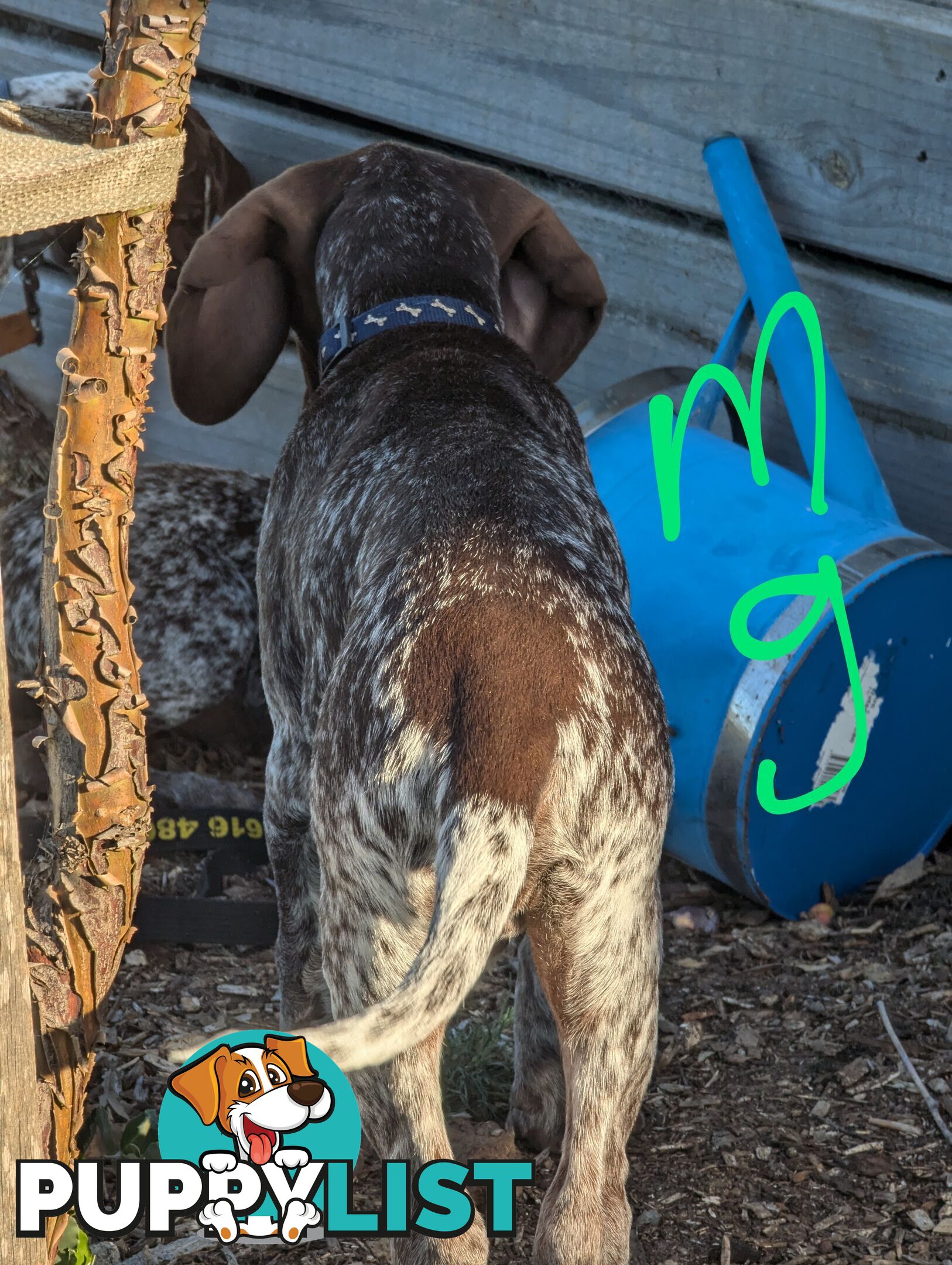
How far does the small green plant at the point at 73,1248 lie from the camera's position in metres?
1.92

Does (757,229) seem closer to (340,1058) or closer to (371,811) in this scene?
(371,811)

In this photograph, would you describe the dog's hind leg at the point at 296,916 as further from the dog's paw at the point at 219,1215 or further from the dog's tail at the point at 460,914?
the dog's tail at the point at 460,914

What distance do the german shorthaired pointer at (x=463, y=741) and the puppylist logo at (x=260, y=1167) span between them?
0.15 feet

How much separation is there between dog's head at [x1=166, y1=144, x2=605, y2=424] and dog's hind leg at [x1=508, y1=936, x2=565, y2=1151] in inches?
49.1

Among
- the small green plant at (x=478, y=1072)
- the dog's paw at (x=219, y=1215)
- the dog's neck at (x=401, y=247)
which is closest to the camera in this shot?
the dog's paw at (x=219, y=1215)

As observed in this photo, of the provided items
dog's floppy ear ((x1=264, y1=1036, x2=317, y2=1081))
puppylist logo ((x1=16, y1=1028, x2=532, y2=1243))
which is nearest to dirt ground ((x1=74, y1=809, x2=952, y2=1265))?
puppylist logo ((x1=16, y1=1028, x2=532, y2=1243))

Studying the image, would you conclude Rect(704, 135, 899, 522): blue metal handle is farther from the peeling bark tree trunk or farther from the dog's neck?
the peeling bark tree trunk

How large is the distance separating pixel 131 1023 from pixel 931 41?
2.58 meters

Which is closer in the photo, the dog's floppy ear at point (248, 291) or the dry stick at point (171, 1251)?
the dry stick at point (171, 1251)

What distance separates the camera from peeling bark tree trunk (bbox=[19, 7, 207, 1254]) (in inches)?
65.8

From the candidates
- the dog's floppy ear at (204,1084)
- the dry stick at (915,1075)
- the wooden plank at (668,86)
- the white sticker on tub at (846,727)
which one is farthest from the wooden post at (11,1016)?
the wooden plank at (668,86)

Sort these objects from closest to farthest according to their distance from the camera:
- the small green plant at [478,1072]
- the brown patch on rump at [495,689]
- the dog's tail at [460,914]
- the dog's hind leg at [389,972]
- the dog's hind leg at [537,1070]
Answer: the dog's tail at [460,914] → the brown patch on rump at [495,689] → the dog's hind leg at [389,972] → the dog's hind leg at [537,1070] → the small green plant at [478,1072]

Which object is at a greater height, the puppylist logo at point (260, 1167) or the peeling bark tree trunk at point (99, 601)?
the peeling bark tree trunk at point (99, 601)

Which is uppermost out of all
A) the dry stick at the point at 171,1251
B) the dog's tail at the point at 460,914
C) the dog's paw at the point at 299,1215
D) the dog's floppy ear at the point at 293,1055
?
the dog's tail at the point at 460,914
